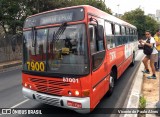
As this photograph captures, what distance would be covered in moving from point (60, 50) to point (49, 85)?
2.91ft

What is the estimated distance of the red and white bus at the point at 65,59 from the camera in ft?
16.9

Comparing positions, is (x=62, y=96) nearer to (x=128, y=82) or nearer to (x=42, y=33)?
(x=42, y=33)

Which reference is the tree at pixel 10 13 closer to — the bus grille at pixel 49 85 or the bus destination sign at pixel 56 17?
the bus destination sign at pixel 56 17

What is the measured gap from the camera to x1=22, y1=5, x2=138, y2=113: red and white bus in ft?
16.9

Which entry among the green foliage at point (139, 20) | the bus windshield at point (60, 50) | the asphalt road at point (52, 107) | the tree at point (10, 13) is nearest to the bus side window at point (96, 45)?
the bus windshield at point (60, 50)

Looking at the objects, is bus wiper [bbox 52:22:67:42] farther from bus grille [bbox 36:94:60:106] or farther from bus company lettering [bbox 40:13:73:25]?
bus grille [bbox 36:94:60:106]

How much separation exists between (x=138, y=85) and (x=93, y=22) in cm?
383

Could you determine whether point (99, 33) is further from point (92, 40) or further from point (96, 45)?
point (92, 40)

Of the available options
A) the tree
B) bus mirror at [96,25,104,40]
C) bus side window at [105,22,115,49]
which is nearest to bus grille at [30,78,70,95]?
bus mirror at [96,25,104,40]

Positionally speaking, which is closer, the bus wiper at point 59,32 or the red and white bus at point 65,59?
the red and white bus at point 65,59

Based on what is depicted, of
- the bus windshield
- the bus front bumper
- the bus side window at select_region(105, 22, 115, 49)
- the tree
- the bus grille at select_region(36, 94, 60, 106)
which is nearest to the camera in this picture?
the bus front bumper

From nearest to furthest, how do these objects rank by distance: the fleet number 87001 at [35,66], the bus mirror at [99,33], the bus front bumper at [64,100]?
1. the bus front bumper at [64,100]
2. the fleet number 87001 at [35,66]
3. the bus mirror at [99,33]

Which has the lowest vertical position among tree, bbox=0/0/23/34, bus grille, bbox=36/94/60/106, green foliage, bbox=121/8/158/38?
bus grille, bbox=36/94/60/106

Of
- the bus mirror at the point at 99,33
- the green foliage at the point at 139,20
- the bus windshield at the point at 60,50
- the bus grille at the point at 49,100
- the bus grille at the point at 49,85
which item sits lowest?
the bus grille at the point at 49,100
